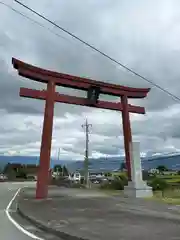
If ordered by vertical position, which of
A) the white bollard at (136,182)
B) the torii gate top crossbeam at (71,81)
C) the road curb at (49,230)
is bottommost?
the road curb at (49,230)

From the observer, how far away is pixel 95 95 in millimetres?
28359

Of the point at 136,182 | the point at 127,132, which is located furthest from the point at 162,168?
the point at 136,182

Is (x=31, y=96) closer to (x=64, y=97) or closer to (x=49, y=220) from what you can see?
(x=64, y=97)

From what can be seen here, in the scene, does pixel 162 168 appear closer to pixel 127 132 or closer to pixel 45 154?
pixel 127 132

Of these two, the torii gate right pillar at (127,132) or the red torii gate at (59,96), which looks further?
the torii gate right pillar at (127,132)

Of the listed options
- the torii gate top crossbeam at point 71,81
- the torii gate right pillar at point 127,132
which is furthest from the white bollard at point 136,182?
the torii gate top crossbeam at point 71,81

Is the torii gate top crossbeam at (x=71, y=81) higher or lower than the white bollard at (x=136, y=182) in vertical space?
higher

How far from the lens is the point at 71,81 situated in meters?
27.5

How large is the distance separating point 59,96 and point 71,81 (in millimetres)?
1439

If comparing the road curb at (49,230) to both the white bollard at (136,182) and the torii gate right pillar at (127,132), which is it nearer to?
the white bollard at (136,182)

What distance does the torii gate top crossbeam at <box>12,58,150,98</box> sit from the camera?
25361 mm

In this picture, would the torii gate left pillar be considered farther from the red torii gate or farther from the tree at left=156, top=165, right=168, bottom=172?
the tree at left=156, top=165, right=168, bottom=172

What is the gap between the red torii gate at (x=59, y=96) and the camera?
25359 mm

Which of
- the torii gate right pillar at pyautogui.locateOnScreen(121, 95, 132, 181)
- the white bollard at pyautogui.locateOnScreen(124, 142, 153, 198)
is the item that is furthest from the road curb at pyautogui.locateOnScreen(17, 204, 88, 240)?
the torii gate right pillar at pyautogui.locateOnScreen(121, 95, 132, 181)
